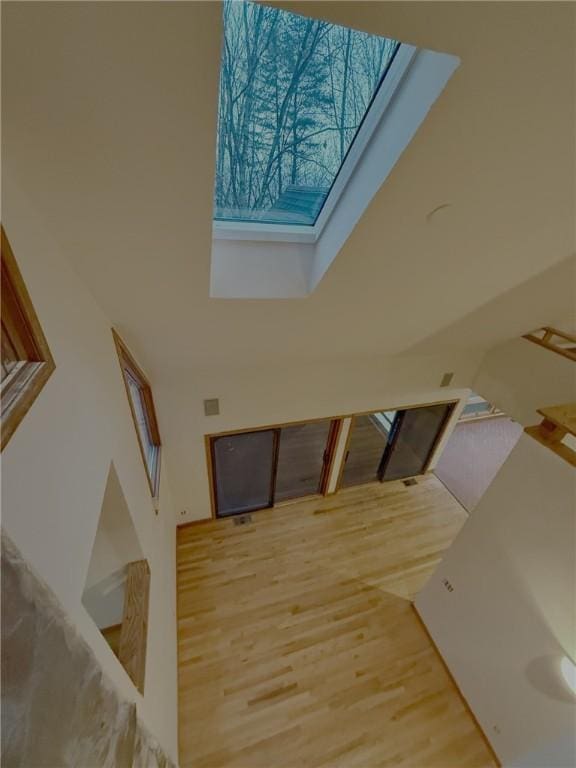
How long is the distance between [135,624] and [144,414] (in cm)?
159

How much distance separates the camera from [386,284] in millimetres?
1727

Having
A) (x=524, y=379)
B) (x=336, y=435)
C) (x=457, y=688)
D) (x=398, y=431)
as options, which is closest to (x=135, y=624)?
(x=336, y=435)

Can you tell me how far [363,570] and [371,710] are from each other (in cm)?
111

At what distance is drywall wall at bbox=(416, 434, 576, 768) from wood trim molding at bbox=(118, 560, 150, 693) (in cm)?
245

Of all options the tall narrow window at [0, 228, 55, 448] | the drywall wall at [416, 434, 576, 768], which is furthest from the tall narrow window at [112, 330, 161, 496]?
the drywall wall at [416, 434, 576, 768]

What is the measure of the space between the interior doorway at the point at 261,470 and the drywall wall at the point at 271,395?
20cm

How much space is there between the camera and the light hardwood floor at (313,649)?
218 cm

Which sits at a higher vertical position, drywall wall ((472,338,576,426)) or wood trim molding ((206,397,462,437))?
drywall wall ((472,338,576,426))

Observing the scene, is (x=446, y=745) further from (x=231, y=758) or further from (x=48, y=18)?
(x=48, y=18)

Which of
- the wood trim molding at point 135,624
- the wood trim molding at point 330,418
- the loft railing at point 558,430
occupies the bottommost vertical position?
the wood trim molding at point 330,418

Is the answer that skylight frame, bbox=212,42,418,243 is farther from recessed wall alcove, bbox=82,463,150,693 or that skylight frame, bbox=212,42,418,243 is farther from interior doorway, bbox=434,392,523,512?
interior doorway, bbox=434,392,523,512

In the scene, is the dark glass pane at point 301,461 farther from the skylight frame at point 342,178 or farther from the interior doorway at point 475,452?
the skylight frame at point 342,178

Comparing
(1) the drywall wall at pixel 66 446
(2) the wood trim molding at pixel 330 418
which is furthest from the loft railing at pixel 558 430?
(1) the drywall wall at pixel 66 446

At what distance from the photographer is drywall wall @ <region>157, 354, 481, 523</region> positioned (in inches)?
111
